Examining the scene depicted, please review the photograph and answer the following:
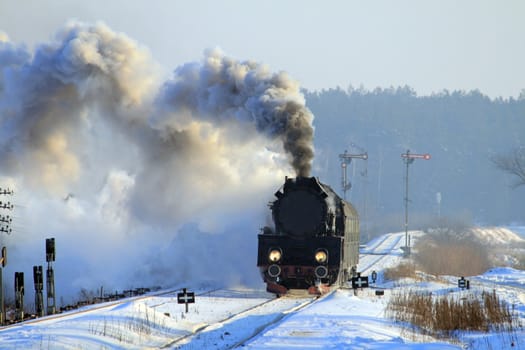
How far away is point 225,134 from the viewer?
50781 millimetres

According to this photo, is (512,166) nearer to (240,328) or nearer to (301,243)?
(301,243)

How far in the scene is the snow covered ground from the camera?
764 inches

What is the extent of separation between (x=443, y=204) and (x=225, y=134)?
139097 mm

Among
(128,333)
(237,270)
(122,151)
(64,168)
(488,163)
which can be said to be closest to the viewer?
(128,333)

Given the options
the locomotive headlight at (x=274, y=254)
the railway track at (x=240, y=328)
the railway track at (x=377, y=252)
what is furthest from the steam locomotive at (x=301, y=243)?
the railway track at (x=377, y=252)

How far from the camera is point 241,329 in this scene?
76.9 ft

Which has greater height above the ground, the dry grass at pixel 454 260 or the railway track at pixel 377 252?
the dry grass at pixel 454 260

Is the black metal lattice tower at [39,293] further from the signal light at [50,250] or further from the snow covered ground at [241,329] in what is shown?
the snow covered ground at [241,329]

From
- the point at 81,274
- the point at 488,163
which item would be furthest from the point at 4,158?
the point at 488,163

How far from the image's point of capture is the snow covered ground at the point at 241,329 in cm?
1941

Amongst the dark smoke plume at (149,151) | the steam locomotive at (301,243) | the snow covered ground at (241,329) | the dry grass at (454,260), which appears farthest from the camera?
the dry grass at (454,260)

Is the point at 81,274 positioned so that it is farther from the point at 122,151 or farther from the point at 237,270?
the point at 122,151

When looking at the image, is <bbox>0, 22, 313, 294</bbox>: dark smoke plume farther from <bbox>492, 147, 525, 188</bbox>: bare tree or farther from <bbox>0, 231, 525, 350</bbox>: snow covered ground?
<bbox>492, 147, 525, 188</bbox>: bare tree

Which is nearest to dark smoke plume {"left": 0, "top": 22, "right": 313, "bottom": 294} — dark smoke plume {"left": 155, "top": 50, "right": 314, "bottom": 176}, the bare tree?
dark smoke plume {"left": 155, "top": 50, "right": 314, "bottom": 176}
